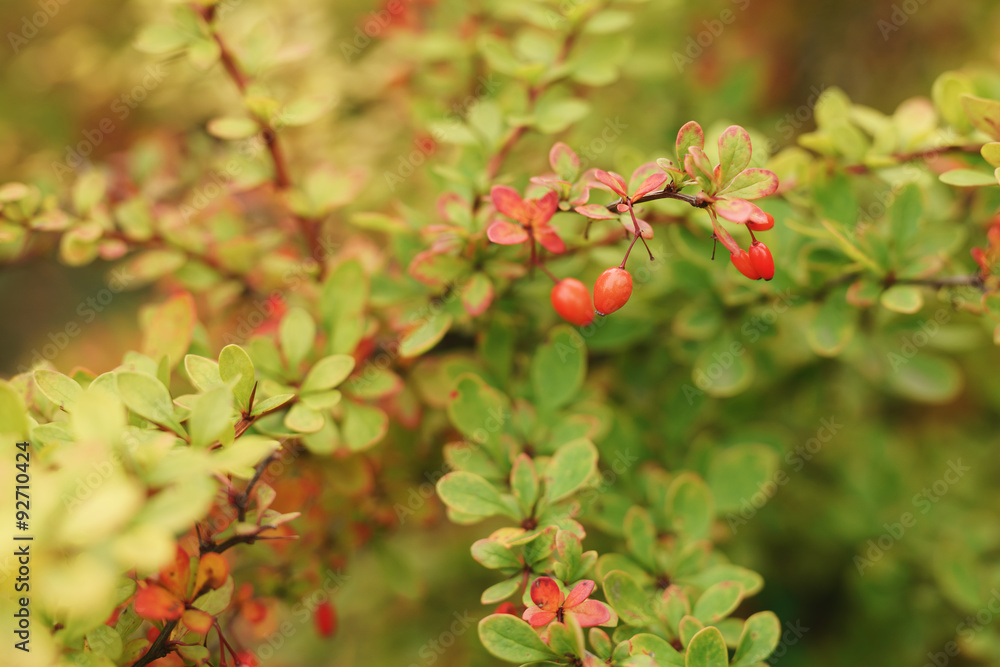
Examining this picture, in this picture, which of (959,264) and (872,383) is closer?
(959,264)

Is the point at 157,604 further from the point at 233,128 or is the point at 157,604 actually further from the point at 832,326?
the point at 832,326

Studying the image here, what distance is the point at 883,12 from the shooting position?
2.21m

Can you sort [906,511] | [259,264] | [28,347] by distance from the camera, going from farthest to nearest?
[28,347], [906,511], [259,264]

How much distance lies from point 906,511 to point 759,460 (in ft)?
2.20

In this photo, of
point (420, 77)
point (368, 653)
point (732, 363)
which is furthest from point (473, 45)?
point (368, 653)

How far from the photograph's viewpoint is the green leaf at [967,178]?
2.87 feet

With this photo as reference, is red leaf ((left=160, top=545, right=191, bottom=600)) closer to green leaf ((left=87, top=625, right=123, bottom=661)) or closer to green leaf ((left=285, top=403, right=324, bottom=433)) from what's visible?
green leaf ((left=87, top=625, right=123, bottom=661))

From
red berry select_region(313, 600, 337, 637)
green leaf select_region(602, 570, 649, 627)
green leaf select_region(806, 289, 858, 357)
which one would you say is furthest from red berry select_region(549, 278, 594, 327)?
red berry select_region(313, 600, 337, 637)

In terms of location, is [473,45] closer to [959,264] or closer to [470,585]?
[959,264]

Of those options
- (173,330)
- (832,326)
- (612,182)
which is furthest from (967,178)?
(173,330)

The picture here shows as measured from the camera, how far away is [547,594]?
0.75 metres

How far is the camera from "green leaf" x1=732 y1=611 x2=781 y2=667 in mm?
817

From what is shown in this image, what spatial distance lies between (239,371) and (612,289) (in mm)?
433

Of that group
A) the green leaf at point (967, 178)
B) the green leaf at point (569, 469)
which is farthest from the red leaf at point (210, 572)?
the green leaf at point (967, 178)
